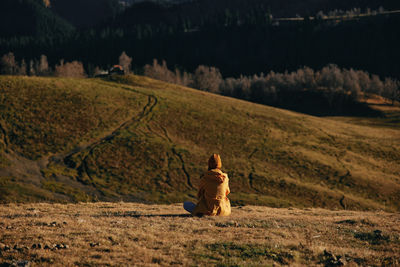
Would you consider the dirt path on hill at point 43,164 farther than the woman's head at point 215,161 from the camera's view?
Yes

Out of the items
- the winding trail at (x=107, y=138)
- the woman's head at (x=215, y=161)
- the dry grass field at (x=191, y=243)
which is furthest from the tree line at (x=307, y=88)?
the dry grass field at (x=191, y=243)

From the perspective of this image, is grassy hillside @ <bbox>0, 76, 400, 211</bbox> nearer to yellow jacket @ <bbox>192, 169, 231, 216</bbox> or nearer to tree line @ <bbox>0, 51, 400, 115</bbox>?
yellow jacket @ <bbox>192, 169, 231, 216</bbox>

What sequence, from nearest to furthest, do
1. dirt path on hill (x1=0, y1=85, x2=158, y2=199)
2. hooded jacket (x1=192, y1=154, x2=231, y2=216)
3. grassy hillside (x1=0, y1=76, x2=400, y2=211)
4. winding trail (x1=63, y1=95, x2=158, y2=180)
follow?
1. hooded jacket (x1=192, y1=154, x2=231, y2=216)
2. dirt path on hill (x1=0, y1=85, x2=158, y2=199)
3. grassy hillside (x1=0, y1=76, x2=400, y2=211)
4. winding trail (x1=63, y1=95, x2=158, y2=180)

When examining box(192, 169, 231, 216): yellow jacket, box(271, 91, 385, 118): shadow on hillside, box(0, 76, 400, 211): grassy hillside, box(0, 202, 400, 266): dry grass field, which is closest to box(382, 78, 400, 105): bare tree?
box(271, 91, 385, 118): shadow on hillside

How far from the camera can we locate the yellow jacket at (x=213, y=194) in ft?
57.7

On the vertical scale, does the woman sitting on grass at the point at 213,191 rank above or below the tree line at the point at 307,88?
above

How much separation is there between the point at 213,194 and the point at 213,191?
0.30m

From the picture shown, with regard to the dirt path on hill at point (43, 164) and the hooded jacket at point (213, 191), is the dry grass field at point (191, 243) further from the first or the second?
the dirt path on hill at point (43, 164)

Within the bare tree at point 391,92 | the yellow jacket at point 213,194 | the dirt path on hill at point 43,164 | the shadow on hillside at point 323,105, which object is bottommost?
the shadow on hillside at point 323,105

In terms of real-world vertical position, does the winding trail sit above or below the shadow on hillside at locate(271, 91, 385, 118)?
above

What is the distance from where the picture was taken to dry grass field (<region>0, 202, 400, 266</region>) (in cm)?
1084

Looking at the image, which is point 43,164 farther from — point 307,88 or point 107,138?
point 307,88

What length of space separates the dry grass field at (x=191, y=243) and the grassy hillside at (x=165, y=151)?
71.6ft

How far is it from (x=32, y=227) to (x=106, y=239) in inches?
145
